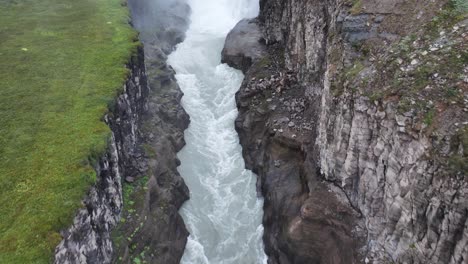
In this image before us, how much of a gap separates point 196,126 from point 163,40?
15.5 m

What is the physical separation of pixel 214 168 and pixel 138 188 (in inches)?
342

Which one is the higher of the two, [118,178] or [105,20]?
[105,20]

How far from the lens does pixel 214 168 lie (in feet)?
104

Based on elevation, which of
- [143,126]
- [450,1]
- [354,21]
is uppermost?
[450,1]

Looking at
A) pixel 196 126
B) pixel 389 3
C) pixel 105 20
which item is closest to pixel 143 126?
pixel 196 126

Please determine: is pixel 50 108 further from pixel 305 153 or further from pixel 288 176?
pixel 305 153

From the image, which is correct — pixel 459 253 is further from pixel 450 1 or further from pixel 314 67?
pixel 314 67

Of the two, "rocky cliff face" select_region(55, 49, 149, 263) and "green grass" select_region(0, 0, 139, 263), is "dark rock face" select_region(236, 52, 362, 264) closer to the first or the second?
"rocky cliff face" select_region(55, 49, 149, 263)

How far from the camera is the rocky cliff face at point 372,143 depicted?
52.0ft

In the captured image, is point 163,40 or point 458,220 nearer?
point 458,220

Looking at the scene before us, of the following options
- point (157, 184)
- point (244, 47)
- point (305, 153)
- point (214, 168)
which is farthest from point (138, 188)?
point (244, 47)

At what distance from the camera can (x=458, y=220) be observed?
584 inches

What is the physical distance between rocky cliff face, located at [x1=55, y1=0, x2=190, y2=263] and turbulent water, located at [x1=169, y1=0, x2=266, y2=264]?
136 centimetres

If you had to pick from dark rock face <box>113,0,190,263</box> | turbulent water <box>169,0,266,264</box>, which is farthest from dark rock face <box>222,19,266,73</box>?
dark rock face <box>113,0,190,263</box>
